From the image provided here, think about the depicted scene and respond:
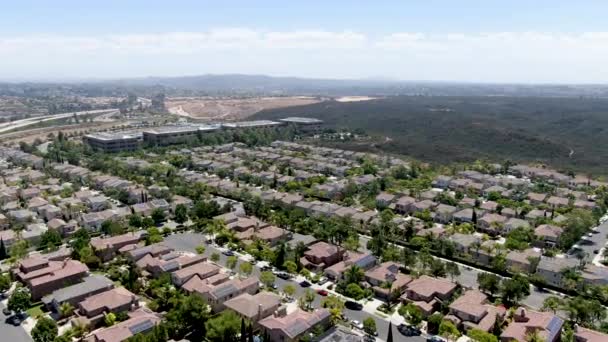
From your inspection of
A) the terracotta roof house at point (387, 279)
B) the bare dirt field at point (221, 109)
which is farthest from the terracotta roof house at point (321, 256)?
the bare dirt field at point (221, 109)

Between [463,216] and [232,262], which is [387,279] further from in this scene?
[463,216]

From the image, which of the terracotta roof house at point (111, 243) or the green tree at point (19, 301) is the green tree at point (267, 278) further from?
the green tree at point (19, 301)

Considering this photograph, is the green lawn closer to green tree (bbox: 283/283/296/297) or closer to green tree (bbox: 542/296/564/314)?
green tree (bbox: 283/283/296/297)

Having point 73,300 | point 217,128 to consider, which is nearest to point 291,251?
point 73,300

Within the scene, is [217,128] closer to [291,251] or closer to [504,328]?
[291,251]

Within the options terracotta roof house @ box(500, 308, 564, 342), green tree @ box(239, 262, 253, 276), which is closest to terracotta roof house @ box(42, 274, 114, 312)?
green tree @ box(239, 262, 253, 276)

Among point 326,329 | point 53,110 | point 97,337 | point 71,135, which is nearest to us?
point 97,337

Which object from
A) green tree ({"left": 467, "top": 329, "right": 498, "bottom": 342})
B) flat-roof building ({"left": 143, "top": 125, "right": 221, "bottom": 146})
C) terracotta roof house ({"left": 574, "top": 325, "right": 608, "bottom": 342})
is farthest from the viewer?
flat-roof building ({"left": 143, "top": 125, "right": 221, "bottom": 146})
